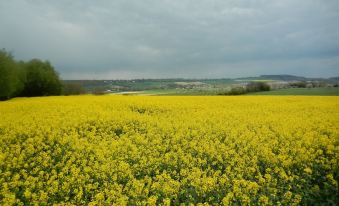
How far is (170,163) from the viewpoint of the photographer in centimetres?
923

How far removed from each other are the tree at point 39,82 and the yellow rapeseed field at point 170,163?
46.6m

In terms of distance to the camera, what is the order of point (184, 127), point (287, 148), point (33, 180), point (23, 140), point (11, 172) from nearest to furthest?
point (33, 180) → point (11, 172) → point (287, 148) → point (23, 140) → point (184, 127)

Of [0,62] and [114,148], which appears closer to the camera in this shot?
[114,148]

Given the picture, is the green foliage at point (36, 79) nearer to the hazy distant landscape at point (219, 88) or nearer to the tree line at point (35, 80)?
the tree line at point (35, 80)

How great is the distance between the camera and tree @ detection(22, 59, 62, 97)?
58562 mm

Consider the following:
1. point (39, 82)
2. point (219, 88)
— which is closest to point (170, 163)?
point (39, 82)

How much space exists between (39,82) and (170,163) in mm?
55144

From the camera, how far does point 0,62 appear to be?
44.4 metres

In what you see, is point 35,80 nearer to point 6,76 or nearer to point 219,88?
point 6,76

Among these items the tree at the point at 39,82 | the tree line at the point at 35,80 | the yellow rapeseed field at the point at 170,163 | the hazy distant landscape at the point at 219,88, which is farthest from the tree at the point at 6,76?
the yellow rapeseed field at the point at 170,163

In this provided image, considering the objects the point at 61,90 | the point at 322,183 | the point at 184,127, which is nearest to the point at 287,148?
the point at 322,183

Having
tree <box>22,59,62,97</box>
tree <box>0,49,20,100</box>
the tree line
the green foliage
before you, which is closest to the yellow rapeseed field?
tree <box>0,49,20,100</box>

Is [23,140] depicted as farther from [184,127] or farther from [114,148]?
[184,127]

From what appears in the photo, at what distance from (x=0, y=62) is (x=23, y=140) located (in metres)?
37.1
